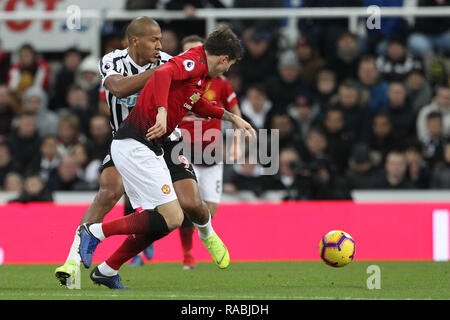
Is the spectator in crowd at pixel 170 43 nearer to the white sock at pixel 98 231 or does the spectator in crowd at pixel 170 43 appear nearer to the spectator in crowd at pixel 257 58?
the spectator in crowd at pixel 257 58

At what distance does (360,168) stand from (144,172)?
5.89 m

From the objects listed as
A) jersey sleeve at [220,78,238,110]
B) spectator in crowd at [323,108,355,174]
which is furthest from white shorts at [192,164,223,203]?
spectator in crowd at [323,108,355,174]

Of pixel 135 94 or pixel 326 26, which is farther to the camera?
pixel 326 26

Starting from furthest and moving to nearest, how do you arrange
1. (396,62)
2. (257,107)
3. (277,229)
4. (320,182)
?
(396,62) < (257,107) < (320,182) < (277,229)

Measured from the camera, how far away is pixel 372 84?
13719mm

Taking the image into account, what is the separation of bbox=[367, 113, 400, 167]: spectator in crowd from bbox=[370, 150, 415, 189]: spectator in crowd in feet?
1.52

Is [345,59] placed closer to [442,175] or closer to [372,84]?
[372,84]

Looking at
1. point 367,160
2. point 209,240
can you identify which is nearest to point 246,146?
point 367,160

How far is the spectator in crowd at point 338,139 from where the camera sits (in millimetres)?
A: 12914

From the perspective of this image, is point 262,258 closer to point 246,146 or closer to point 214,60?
point 246,146

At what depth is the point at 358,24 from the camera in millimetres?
14195

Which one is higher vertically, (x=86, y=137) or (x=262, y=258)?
(x=86, y=137)

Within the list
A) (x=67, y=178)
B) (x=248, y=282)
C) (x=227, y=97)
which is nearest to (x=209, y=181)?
(x=227, y=97)

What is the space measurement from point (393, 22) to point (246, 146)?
2981 millimetres
